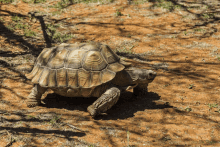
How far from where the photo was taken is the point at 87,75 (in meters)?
4.39

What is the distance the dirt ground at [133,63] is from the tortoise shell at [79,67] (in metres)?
0.55

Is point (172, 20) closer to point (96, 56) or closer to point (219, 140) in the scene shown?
point (96, 56)

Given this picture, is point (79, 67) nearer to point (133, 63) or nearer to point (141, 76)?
point (141, 76)

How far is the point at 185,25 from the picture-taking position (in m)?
8.55

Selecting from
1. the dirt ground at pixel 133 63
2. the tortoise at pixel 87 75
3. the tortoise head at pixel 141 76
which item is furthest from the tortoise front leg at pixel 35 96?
the tortoise head at pixel 141 76

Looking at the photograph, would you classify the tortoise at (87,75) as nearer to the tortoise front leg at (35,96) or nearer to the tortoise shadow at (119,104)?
the tortoise front leg at (35,96)

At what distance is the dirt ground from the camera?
379cm

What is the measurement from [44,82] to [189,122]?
8.49 feet

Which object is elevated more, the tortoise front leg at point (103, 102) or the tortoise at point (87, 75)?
the tortoise at point (87, 75)

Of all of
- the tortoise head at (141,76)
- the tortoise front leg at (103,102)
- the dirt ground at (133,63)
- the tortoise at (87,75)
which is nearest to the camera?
the dirt ground at (133,63)

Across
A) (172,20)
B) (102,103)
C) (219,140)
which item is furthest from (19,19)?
(219,140)

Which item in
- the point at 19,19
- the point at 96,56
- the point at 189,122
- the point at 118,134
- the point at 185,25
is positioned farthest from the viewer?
the point at 19,19

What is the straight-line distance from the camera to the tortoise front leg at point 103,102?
4219mm

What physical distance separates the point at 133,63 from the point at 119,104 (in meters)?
1.85
